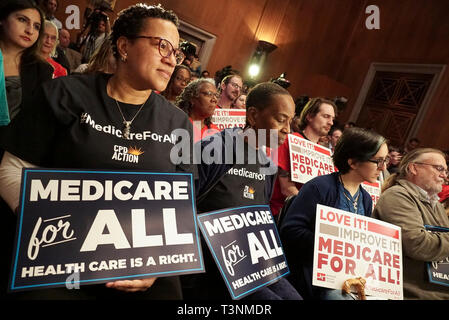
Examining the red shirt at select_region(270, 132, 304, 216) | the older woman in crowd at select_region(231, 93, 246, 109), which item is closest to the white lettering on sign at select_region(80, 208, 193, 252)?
the red shirt at select_region(270, 132, 304, 216)

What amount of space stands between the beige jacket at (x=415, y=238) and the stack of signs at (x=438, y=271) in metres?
0.03

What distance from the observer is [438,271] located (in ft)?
7.06

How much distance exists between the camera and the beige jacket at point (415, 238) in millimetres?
2096

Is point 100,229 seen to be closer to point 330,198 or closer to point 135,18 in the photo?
point 135,18

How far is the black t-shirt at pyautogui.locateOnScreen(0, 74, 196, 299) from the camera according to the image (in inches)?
46.8

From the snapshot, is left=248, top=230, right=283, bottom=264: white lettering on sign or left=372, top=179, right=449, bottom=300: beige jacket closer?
left=248, top=230, right=283, bottom=264: white lettering on sign

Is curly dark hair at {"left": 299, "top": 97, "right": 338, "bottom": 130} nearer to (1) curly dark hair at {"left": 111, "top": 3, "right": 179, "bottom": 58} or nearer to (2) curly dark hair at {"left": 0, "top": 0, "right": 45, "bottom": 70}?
(1) curly dark hair at {"left": 111, "top": 3, "right": 179, "bottom": 58}

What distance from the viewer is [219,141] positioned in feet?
6.30

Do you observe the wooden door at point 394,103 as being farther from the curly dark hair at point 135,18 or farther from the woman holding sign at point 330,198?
the curly dark hair at point 135,18

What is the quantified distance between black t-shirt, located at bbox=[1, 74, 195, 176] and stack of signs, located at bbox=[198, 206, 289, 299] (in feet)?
1.28

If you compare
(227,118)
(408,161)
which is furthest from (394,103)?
(408,161)
